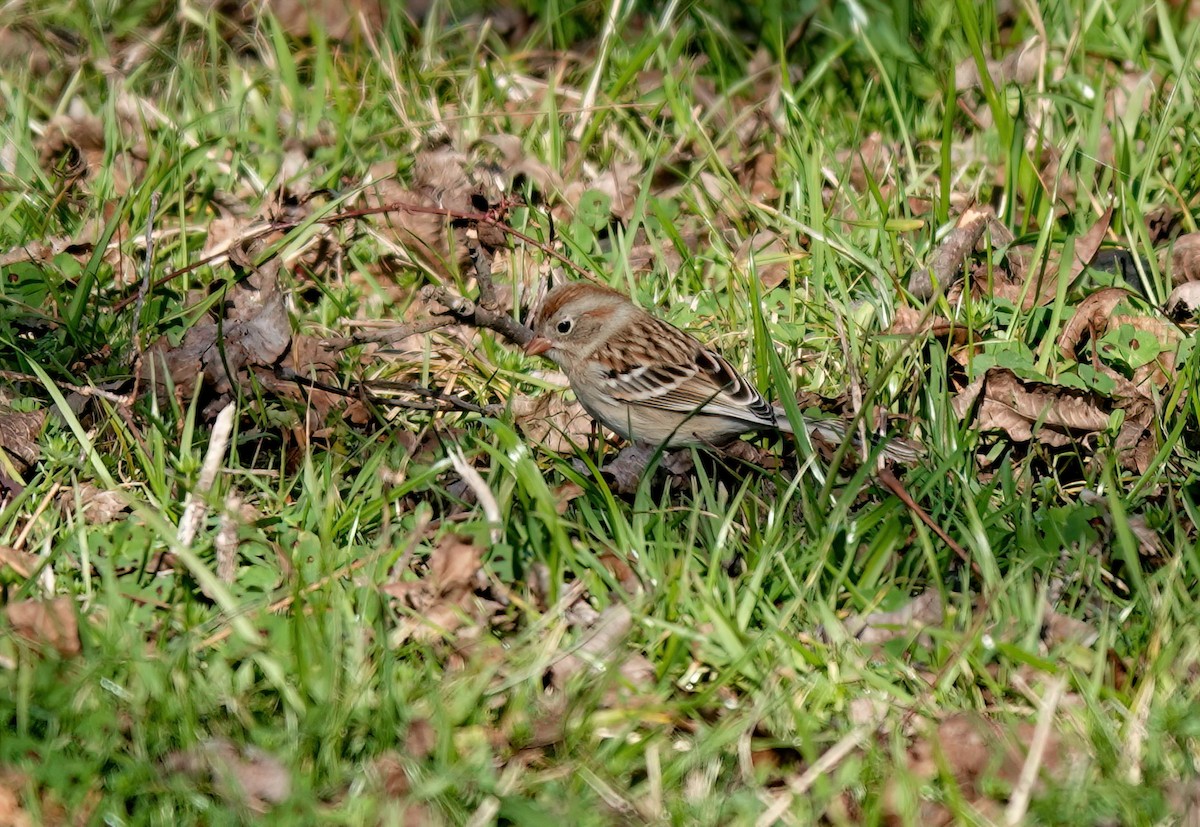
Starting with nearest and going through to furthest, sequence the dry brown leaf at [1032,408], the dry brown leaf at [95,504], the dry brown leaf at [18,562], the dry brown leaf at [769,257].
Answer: the dry brown leaf at [18,562]
the dry brown leaf at [95,504]
the dry brown leaf at [1032,408]
the dry brown leaf at [769,257]

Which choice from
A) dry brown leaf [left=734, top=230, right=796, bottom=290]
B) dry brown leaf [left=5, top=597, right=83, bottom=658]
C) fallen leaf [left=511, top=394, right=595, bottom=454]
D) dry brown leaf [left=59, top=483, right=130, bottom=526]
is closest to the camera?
dry brown leaf [left=5, top=597, right=83, bottom=658]

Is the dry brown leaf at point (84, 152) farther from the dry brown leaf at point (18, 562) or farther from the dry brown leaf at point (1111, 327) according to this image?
the dry brown leaf at point (1111, 327)

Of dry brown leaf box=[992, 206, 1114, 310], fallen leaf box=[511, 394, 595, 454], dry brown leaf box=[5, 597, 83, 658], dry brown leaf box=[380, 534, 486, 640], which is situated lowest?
fallen leaf box=[511, 394, 595, 454]

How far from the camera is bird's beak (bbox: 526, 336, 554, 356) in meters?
4.92

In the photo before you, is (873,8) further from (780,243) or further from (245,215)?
(245,215)

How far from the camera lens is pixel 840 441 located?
13.4 feet

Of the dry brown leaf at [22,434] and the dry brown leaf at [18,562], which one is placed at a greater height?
the dry brown leaf at [18,562]

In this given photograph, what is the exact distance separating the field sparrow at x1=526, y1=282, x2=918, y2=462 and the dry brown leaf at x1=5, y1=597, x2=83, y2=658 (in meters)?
1.83

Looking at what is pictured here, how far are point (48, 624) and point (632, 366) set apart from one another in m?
2.20

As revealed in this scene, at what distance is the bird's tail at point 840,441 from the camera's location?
3.99 metres

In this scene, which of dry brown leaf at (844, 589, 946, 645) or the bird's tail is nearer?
dry brown leaf at (844, 589, 946, 645)

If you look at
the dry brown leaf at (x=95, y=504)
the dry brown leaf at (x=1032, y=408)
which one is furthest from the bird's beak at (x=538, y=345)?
the dry brown leaf at (x=95, y=504)

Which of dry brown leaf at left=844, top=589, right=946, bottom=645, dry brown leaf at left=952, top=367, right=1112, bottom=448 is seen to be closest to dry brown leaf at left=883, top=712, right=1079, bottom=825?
dry brown leaf at left=844, top=589, right=946, bottom=645

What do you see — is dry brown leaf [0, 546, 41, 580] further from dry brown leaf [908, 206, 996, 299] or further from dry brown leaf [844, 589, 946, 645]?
dry brown leaf [908, 206, 996, 299]
